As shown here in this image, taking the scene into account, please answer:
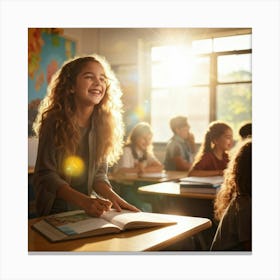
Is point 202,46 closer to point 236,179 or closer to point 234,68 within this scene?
point 234,68

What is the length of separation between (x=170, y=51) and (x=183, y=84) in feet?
0.68

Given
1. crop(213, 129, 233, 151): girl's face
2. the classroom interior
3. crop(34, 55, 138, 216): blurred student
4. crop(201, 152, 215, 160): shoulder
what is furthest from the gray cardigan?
crop(213, 129, 233, 151): girl's face

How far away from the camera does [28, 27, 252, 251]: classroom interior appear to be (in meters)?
2.13

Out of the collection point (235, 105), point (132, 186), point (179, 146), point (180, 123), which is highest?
point (235, 105)

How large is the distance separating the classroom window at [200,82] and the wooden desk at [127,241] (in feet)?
2.36

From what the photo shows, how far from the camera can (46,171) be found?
2.03 metres

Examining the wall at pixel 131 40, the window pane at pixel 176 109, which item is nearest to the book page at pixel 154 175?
the wall at pixel 131 40

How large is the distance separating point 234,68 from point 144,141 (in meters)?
0.66

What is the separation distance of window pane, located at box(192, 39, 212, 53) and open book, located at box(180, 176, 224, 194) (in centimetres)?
73

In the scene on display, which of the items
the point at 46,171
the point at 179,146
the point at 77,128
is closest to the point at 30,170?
the point at 46,171

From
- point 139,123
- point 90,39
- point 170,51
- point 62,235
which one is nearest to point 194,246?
point 139,123

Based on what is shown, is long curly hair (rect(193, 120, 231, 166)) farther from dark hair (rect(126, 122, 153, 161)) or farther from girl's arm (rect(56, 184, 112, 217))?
girl's arm (rect(56, 184, 112, 217))

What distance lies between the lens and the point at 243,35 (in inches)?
85.5

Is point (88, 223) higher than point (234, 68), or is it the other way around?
point (234, 68)
